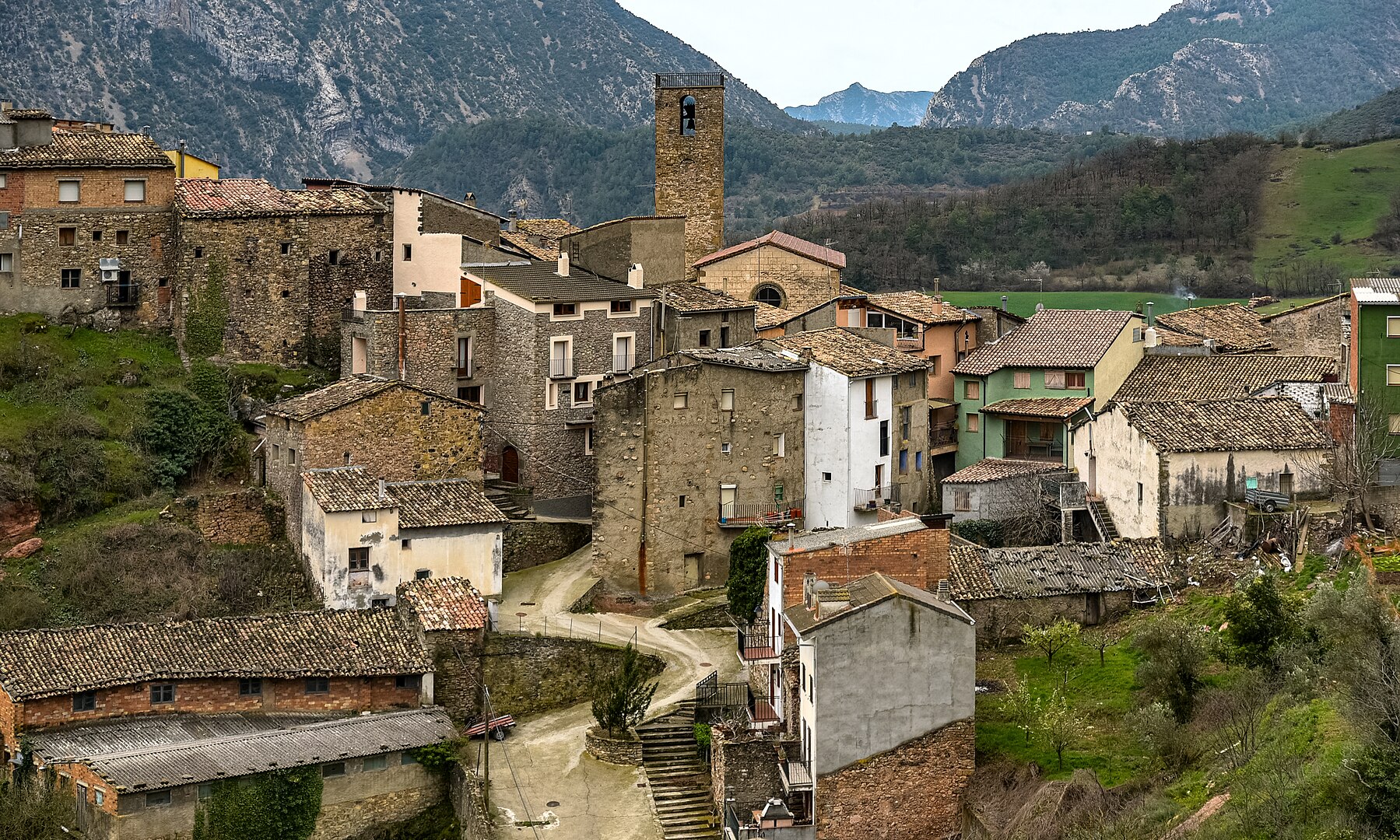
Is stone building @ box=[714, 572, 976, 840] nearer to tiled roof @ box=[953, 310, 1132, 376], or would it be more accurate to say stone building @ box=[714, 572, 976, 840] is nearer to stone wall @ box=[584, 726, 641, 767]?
stone wall @ box=[584, 726, 641, 767]

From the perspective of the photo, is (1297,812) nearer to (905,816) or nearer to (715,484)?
(905,816)

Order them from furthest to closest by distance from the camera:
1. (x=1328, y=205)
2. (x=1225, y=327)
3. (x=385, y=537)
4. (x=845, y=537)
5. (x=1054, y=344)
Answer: (x=1328, y=205) → (x=1225, y=327) → (x=1054, y=344) → (x=385, y=537) → (x=845, y=537)

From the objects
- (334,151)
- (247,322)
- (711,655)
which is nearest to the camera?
(711,655)

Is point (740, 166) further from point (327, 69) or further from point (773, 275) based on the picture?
point (773, 275)

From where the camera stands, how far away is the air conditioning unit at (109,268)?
53906 millimetres

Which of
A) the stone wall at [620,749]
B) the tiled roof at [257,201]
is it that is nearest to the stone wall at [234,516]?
the tiled roof at [257,201]

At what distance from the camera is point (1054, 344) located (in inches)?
2281

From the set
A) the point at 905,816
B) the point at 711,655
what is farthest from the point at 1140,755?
the point at 711,655

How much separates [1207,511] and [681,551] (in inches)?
508

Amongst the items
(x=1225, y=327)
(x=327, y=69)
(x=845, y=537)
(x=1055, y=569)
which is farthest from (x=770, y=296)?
(x=327, y=69)

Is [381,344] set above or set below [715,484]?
above

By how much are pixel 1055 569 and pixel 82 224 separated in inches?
1085

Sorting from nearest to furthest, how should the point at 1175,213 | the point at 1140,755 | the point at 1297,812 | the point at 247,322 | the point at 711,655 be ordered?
the point at 1297,812, the point at 1140,755, the point at 711,655, the point at 247,322, the point at 1175,213

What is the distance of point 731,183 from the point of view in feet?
449
